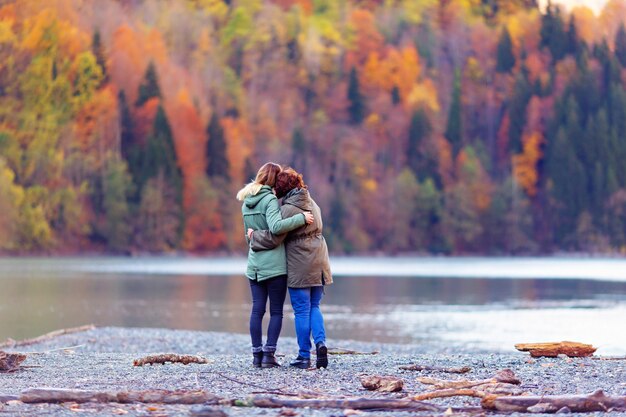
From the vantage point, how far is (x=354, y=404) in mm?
11609

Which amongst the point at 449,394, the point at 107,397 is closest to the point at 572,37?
the point at 449,394

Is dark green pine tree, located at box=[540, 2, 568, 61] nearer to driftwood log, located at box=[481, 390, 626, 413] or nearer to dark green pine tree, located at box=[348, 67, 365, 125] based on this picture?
dark green pine tree, located at box=[348, 67, 365, 125]

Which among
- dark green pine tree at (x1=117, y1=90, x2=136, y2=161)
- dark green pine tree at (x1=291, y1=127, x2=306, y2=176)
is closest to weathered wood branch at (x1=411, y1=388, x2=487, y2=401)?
dark green pine tree at (x1=117, y1=90, x2=136, y2=161)

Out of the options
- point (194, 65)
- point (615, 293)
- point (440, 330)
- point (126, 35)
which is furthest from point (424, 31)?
point (440, 330)

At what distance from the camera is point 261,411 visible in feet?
37.8

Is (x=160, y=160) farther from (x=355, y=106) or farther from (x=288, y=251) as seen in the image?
(x=288, y=251)

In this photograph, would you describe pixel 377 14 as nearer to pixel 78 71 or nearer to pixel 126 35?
pixel 126 35

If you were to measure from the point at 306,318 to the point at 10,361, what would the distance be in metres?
3.87

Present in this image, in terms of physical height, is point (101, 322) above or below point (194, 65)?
below

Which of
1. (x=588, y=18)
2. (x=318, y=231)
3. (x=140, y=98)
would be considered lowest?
(x=318, y=231)

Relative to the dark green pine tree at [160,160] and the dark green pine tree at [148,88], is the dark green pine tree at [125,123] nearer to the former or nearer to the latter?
the dark green pine tree at [148,88]

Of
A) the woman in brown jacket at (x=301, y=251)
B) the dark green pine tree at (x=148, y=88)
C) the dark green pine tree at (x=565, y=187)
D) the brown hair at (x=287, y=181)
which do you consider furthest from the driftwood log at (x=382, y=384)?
the dark green pine tree at (x=565, y=187)

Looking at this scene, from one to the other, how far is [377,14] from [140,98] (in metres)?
53.3

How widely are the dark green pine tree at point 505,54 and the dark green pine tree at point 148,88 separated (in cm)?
4621
